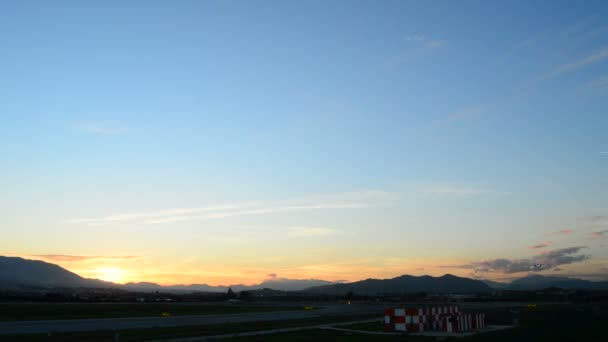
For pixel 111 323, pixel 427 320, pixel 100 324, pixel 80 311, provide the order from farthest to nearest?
pixel 80 311, pixel 111 323, pixel 100 324, pixel 427 320

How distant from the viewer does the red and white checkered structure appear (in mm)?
30344

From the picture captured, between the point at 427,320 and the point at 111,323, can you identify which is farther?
the point at 111,323

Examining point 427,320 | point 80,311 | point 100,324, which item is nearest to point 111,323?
point 100,324

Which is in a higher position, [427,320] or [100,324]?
[427,320]

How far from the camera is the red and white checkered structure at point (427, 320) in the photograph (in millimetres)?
30344

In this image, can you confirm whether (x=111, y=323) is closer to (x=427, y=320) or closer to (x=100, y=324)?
(x=100, y=324)

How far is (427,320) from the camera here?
31.1 metres

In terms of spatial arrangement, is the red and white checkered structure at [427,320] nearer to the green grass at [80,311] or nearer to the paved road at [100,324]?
the paved road at [100,324]

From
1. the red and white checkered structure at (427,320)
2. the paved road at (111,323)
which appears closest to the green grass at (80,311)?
the paved road at (111,323)

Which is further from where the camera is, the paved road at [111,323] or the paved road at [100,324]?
the paved road at [111,323]

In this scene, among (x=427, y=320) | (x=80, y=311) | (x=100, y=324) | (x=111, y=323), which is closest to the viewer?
(x=427, y=320)

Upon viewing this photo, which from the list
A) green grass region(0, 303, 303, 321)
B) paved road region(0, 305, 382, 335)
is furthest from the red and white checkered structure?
green grass region(0, 303, 303, 321)

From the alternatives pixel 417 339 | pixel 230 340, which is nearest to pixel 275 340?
pixel 230 340

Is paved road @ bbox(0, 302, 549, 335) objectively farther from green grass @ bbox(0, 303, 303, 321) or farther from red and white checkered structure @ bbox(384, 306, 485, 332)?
red and white checkered structure @ bbox(384, 306, 485, 332)
